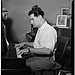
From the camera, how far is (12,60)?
1.31 metres

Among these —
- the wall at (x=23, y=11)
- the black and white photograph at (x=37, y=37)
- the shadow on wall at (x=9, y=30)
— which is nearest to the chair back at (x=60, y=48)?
the black and white photograph at (x=37, y=37)

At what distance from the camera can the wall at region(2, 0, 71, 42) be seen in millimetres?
1336

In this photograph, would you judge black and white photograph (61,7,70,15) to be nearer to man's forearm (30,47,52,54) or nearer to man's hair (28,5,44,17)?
man's hair (28,5,44,17)

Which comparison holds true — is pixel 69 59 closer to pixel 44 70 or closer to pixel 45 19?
pixel 44 70

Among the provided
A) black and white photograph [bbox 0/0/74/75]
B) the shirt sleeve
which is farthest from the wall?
the shirt sleeve

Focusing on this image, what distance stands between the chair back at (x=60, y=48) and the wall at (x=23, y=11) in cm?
16

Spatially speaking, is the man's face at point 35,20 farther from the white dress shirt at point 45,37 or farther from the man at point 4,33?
the man at point 4,33

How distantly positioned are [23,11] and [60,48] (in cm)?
43

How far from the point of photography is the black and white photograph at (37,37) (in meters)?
1.33

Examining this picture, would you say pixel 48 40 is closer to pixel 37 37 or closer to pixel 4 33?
pixel 37 37

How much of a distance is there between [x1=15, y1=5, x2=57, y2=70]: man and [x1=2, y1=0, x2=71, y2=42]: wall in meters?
0.04

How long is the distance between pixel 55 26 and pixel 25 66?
1.33 ft

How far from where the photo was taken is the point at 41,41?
1380 mm

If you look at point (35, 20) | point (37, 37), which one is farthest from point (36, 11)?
point (37, 37)
